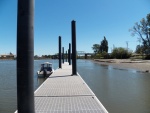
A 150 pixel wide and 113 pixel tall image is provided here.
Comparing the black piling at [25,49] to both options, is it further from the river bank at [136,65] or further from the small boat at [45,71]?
the river bank at [136,65]

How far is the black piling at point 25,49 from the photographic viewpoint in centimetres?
499

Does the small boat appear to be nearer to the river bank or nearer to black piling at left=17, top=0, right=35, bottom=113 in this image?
the river bank

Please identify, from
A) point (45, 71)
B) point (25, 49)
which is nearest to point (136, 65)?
point (45, 71)

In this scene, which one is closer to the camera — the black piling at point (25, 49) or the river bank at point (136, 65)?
the black piling at point (25, 49)

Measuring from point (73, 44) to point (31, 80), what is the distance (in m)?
15.3

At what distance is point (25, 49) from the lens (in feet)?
16.3

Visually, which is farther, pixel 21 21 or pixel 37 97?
pixel 37 97

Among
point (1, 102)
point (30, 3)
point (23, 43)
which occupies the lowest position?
point (1, 102)

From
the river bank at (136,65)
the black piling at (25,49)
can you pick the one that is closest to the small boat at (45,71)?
the river bank at (136,65)

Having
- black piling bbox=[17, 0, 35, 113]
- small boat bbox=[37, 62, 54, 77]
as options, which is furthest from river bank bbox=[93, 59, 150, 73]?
black piling bbox=[17, 0, 35, 113]

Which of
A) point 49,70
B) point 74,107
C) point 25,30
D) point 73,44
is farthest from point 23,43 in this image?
point 49,70

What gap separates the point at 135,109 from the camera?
387 inches

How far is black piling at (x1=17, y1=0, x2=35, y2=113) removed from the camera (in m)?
4.99

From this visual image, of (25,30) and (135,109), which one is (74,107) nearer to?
(135,109)
